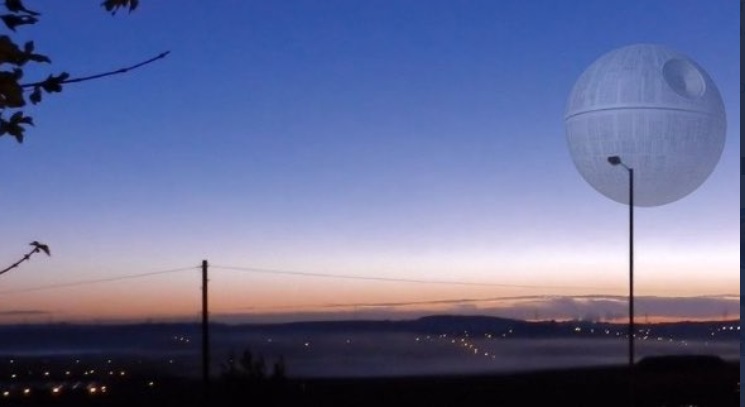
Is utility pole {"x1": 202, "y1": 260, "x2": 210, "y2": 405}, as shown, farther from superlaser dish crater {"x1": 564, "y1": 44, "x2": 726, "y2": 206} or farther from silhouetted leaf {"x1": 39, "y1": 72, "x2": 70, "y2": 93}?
silhouetted leaf {"x1": 39, "y1": 72, "x2": 70, "y2": 93}

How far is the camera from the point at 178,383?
72875 mm

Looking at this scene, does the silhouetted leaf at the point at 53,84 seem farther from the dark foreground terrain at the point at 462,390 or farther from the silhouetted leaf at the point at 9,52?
the dark foreground terrain at the point at 462,390

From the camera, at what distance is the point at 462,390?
5669cm

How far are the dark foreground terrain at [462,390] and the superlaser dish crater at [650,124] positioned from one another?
1215 cm

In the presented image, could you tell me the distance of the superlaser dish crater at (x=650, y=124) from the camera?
27.0 m

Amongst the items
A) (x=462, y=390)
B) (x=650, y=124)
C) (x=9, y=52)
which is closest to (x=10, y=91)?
(x=9, y=52)

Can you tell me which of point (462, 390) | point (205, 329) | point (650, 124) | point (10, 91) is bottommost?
point (462, 390)

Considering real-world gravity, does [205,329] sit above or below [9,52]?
below

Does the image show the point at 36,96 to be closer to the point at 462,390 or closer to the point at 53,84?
the point at 53,84

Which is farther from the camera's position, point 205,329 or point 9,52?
point 205,329

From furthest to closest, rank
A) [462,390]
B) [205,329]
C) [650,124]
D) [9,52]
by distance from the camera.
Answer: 1. [462,390]
2. [205,329]
3. [650,124]
4. [9,52]

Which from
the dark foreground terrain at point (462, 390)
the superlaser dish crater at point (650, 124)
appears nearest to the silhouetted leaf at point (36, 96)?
the superlaser dish crater at point (650, 124)

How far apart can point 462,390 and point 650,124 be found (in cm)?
3119

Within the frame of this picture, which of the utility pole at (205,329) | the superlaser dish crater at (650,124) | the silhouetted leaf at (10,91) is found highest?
the superlaser dish crater at (650,124)
